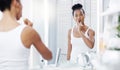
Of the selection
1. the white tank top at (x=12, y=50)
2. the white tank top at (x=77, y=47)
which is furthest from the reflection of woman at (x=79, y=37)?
the white tank top at (x=12, y=50)

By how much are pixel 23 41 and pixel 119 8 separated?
73cm

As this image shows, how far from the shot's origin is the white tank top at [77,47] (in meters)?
Result: 1.78

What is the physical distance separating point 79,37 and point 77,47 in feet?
0.31

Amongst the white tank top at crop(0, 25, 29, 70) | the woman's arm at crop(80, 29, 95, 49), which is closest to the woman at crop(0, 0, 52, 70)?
the white tank top at crop(0, 25, 29, 70)

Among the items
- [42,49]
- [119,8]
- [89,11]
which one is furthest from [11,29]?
[119,8]

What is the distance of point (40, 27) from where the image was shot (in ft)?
6.85

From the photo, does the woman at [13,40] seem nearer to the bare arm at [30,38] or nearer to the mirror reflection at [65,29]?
the bare arm at [30,38]

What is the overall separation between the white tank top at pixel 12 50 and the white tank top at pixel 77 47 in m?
0.56

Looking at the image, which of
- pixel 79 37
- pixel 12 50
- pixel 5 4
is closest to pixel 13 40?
pixel 12 50

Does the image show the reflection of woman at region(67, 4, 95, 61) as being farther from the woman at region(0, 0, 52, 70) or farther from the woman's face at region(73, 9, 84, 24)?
the woman at region(0, 0, 52, 70)

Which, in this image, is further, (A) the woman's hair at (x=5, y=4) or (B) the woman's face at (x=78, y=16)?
(B) the woman's face at (x=78, y=16)

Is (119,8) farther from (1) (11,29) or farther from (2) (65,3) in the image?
(2) (65,3)

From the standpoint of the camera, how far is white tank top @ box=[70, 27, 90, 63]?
1784 millimetres

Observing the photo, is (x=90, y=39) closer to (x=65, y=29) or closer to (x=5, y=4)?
(x=65, y=29)
